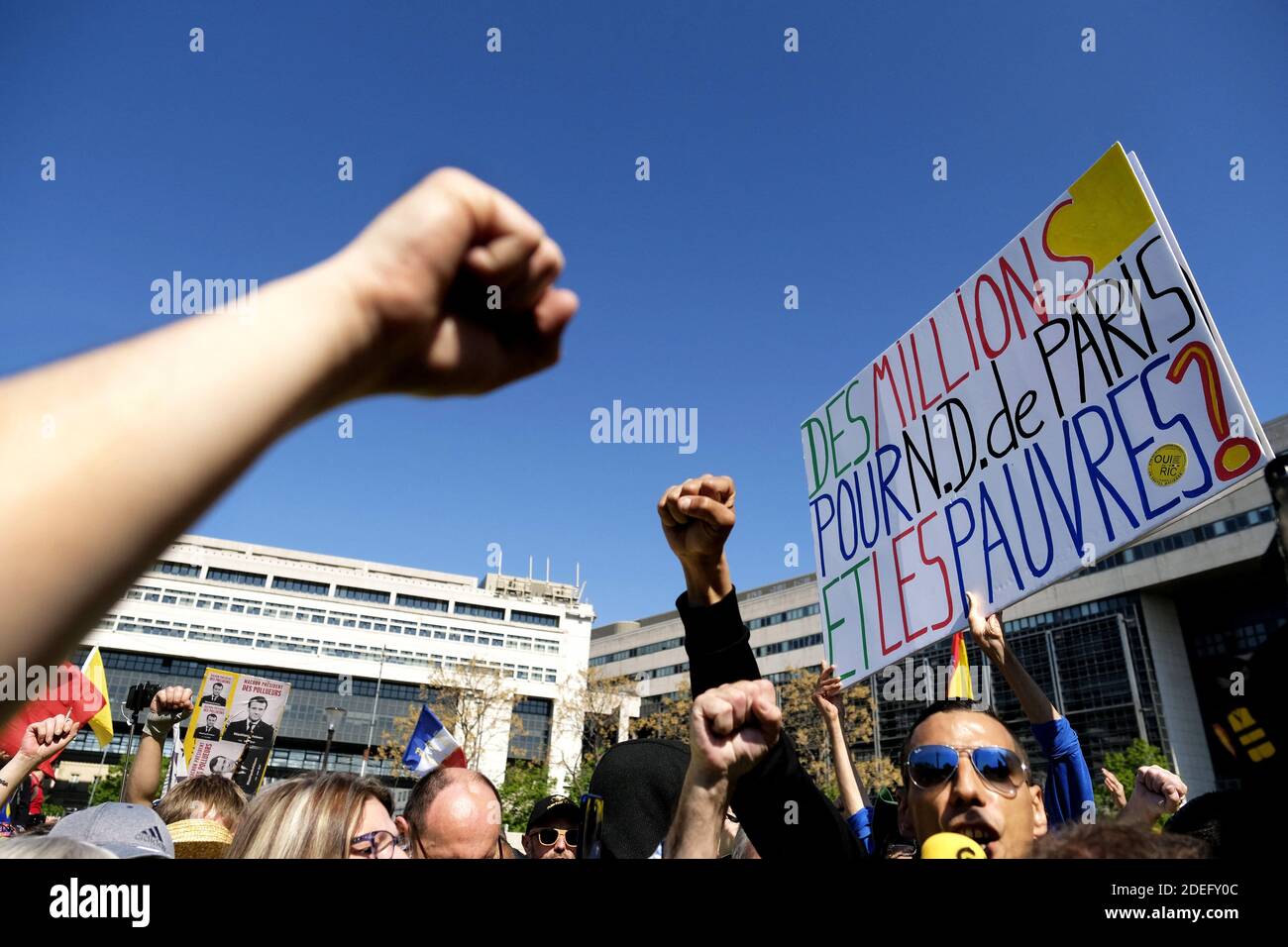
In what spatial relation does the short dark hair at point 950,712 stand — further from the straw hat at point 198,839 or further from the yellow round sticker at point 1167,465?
the straw hat at point 198,839

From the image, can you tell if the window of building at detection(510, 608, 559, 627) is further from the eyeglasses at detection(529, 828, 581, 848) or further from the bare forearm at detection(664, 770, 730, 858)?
the bare forearm at detection(664, 770, 730, 858)

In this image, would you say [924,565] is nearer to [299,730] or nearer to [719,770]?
[719,770]

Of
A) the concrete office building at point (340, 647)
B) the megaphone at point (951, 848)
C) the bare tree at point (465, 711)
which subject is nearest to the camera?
the megaphone at point (951, 848)

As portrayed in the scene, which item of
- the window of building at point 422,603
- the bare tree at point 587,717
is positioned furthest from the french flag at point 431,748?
the window of building at point 422,603

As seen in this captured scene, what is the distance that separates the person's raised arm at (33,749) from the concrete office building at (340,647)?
4760 centimetres

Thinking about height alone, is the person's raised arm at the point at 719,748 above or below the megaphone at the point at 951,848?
above

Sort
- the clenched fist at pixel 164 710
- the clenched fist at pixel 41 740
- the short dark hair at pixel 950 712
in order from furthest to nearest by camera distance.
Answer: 1. the clenched fist at pixel 164 710
2. the clenched fist at pixel 41 740
3. the short dark hair at pixel 950 712

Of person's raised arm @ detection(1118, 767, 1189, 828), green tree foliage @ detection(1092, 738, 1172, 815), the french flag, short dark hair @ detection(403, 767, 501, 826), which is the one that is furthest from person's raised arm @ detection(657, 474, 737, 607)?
green tree foliage @ detection(1092, 738, 1172, 815)

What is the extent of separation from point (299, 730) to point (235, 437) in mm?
61348

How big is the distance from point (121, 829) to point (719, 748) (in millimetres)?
2147

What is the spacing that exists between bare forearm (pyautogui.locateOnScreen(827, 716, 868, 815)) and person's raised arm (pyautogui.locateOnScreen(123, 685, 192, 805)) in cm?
363

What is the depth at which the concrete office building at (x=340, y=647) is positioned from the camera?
54.2 meters
